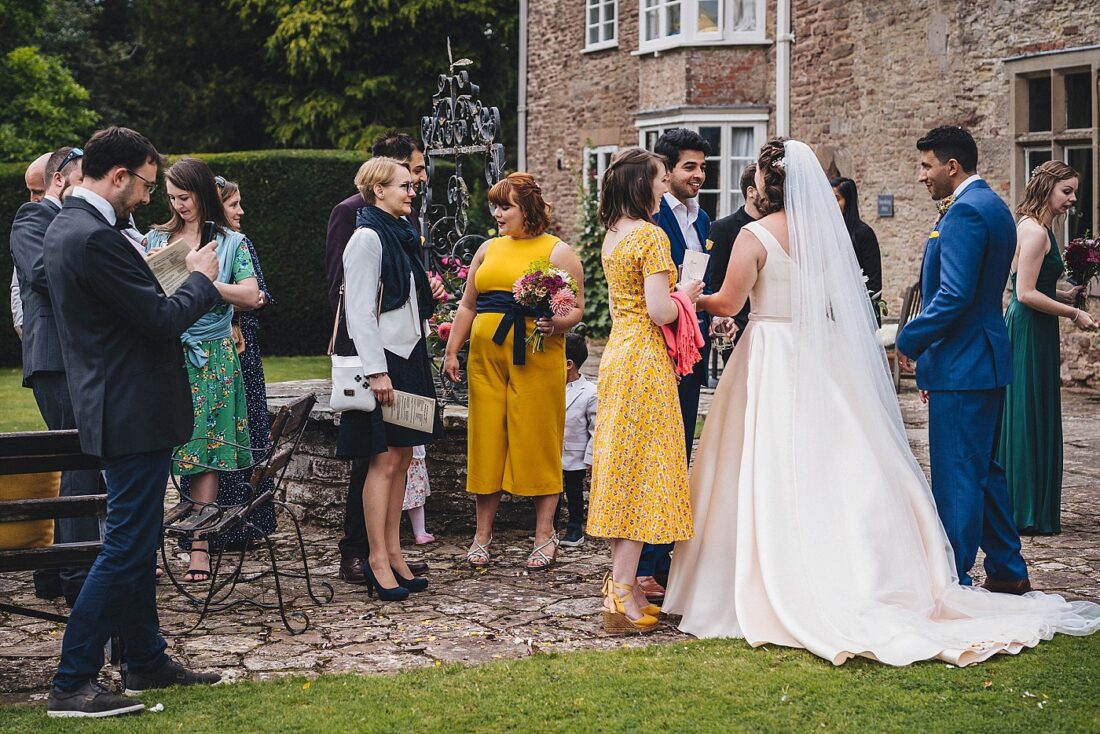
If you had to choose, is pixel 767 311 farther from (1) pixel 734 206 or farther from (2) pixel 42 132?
(2) pixel 42 132

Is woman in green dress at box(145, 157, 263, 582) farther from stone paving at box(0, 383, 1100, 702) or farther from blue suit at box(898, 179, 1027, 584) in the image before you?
blue suit at box(898, 179, 1027, 584)

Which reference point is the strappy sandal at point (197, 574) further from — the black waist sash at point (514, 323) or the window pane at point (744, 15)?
the window pane at point (744, 15)

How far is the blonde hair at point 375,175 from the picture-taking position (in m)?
6.33

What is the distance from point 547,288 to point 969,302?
7.00 feet

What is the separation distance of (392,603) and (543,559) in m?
1.03

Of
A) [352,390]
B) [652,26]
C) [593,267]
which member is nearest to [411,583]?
[352,390]

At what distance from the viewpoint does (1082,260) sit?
8461 mm

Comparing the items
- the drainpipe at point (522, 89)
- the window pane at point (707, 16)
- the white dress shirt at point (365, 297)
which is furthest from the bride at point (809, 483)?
the drainpipe at point (522, 89)

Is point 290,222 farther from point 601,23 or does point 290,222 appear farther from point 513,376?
point 513,376

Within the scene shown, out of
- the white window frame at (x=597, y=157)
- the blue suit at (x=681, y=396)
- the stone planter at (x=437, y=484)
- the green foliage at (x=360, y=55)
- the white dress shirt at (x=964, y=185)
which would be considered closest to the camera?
the white dress shirt at (x=964, y=185)

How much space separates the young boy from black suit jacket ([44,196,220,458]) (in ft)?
10.7

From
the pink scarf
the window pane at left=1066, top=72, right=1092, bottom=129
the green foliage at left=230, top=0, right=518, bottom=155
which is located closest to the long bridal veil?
the pink scarf

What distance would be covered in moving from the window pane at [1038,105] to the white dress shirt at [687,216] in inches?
345

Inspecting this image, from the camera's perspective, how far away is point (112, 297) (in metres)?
4.54
